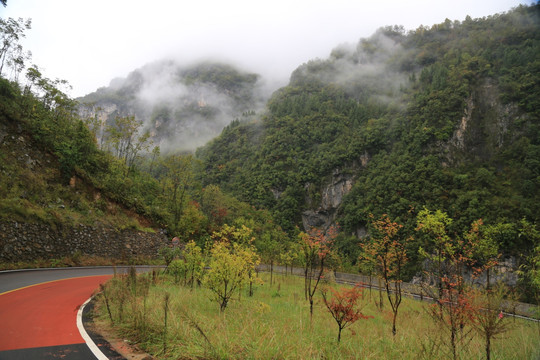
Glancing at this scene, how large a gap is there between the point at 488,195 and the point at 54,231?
70.8m

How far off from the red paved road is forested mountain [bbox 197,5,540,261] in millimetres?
50361

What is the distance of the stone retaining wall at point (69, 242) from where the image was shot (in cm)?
1504

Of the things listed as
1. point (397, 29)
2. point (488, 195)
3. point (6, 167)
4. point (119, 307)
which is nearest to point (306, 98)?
point (488, 195)

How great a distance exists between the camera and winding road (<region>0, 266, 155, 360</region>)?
4855 mm

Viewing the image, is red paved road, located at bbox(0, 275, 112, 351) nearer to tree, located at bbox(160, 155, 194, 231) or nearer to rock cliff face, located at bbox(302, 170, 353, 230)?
tree, located at bbox(160, 155, 194, 231)

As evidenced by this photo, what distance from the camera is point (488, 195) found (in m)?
56.7

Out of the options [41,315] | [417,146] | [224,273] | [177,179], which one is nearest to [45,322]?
[41,315]

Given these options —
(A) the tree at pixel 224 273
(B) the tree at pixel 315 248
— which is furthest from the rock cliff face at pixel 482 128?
(A) the tree at pixel 224 273

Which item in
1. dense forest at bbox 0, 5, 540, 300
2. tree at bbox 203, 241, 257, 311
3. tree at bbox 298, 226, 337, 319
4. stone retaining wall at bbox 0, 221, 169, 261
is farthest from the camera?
dense forest at bbox 0, 5, 540, 300

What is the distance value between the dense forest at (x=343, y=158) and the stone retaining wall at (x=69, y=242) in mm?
828

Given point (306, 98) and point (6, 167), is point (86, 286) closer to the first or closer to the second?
point (6, 167)

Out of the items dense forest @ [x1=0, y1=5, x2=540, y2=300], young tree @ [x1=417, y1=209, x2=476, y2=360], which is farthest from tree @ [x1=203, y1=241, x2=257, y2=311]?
dense forest @ [x1=0, y1=5, x2=540, y2=300]

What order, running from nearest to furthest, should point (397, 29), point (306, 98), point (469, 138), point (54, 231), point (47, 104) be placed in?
point (54, 231), point (47, 104), point (469, 138), point (306, 98), point (397, 29)

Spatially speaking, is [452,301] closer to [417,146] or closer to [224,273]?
[224,273]
